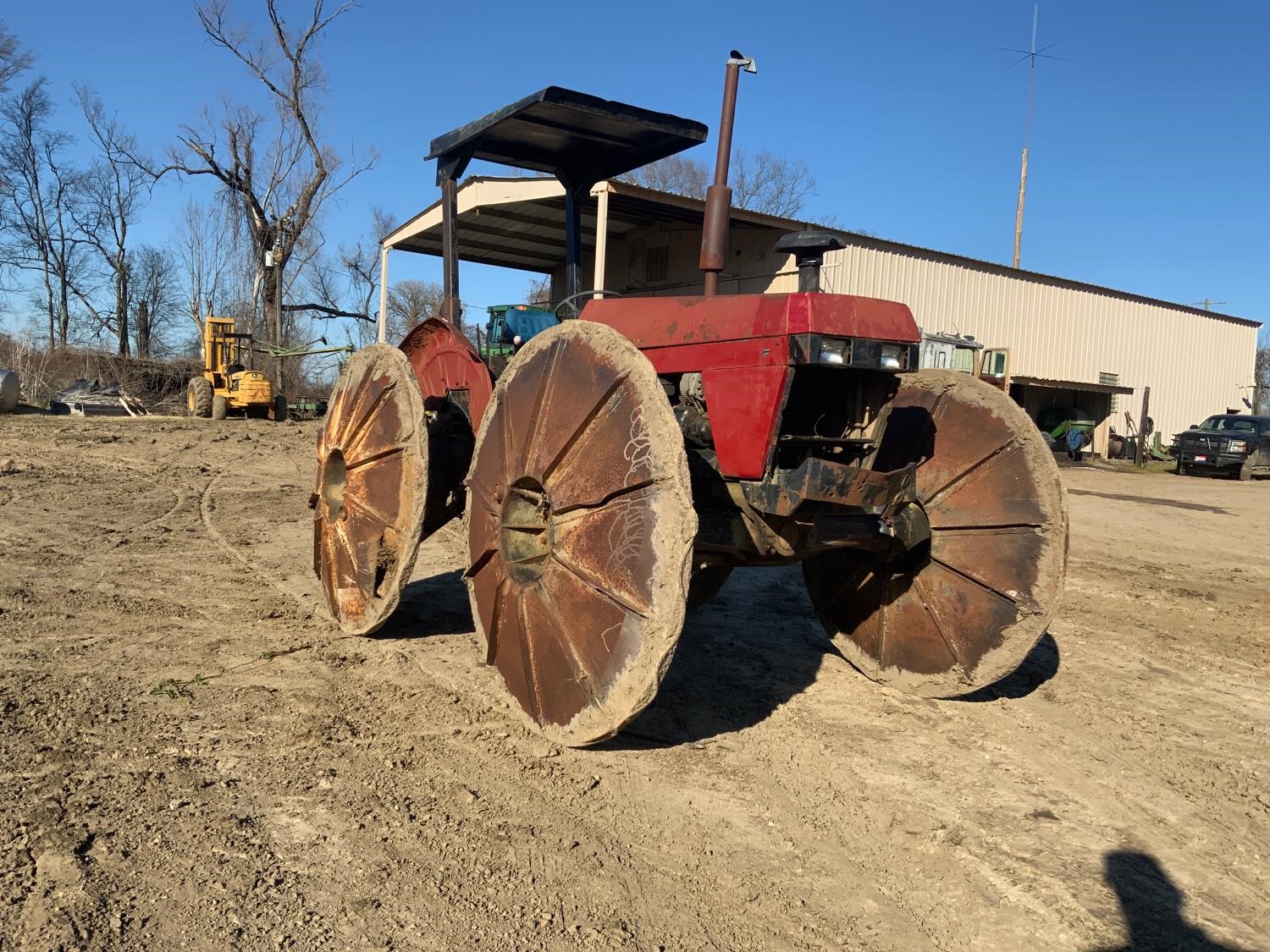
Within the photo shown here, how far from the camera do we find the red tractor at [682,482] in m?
3.43

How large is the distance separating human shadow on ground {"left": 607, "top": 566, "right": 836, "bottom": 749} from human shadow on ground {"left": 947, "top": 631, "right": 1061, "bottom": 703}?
0.89 meters

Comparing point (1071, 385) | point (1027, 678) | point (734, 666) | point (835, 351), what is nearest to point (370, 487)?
point (734, 666)

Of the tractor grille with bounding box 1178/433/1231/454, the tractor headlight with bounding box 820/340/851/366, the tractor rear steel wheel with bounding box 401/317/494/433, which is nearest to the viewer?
the tractor headlight with bounding box 820/340/851/366

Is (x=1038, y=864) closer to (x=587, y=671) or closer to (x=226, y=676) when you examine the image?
(x=587, y=671)

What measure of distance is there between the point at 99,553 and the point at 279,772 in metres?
Answer: 5.17

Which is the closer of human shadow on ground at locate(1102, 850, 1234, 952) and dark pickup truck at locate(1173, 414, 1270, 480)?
human shadow on ground at locate(1102, 850, 1234, 952)

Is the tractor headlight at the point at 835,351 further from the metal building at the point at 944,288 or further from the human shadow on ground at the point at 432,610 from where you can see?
the metal building at the point at 944,288

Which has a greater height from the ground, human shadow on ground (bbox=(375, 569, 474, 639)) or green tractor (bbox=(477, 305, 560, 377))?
green tractor (bbox=(477, 305, 560, 377))

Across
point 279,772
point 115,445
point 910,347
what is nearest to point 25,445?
point 115,445

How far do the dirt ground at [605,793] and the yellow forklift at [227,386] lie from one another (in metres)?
16.6

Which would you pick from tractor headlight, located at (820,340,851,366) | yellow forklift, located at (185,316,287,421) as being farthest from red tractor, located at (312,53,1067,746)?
yellow forklift, located at (185,316,287,421)

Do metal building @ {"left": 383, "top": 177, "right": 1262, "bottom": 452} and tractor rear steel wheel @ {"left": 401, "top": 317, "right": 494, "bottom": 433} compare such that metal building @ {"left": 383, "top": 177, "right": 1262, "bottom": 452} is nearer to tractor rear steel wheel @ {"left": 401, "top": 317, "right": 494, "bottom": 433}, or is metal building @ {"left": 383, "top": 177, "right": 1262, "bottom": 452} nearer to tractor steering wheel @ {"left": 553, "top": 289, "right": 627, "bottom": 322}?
tractor rear steel wheel @ {"left": 401, "top": 317, "right": 494, "bottom": 433}

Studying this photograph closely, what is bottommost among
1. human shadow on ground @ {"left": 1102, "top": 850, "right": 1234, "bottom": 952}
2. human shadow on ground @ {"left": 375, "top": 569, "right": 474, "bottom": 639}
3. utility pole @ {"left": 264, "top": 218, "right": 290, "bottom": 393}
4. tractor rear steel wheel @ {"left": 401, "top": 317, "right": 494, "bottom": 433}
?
human shadow on ground @ {"left": 1102, "top": 850, "right": 1234, "bottom": 952}

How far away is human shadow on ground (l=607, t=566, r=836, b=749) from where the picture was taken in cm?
425
